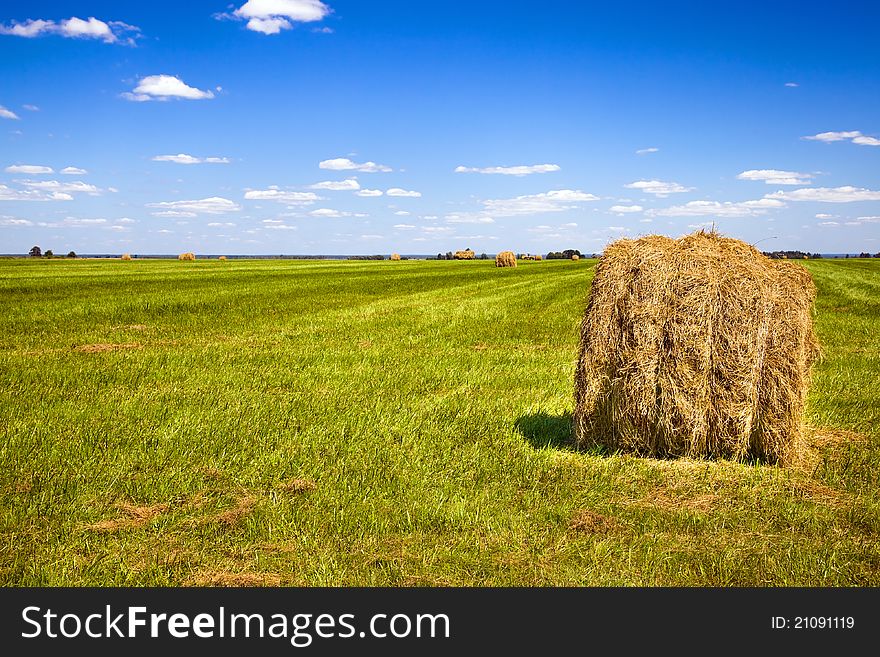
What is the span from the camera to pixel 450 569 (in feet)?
16.6

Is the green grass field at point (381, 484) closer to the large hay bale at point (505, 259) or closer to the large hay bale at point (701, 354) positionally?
the large hay bale at point (701, 354)

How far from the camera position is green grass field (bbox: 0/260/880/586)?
5.14 m

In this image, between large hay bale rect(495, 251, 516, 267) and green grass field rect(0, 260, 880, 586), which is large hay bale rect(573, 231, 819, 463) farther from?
large hay bale rect(495, 251, 516, 267)

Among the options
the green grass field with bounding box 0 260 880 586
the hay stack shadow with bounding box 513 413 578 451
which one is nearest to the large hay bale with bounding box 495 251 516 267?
Answer: the green grass field with bounding box 0 260 880 586

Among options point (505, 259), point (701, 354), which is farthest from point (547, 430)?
point (505, 259)

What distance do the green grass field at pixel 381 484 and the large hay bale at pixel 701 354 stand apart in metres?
0.37

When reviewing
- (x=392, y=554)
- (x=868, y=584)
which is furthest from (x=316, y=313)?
(x=868, y=584)

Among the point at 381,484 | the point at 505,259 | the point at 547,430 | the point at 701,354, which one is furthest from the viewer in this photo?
the point at 505,259

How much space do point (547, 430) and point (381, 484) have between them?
2.80 metres

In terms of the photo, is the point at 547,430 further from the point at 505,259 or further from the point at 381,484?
the point at 505,259

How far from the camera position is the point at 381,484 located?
262 inches

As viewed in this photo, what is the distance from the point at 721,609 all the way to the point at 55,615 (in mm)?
4406

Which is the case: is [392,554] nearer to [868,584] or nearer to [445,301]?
[868,584]

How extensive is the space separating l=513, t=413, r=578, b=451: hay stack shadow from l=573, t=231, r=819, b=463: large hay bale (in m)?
0.57
